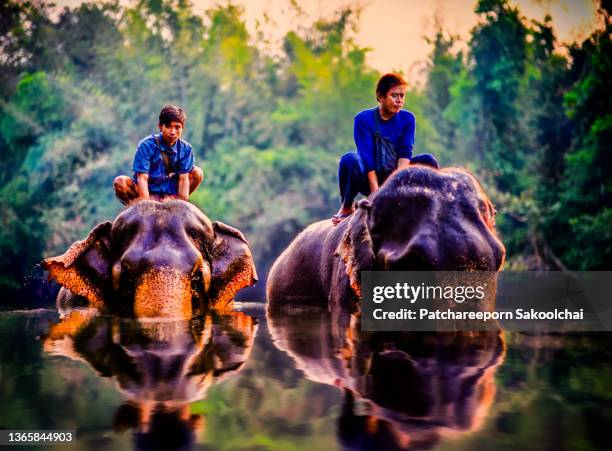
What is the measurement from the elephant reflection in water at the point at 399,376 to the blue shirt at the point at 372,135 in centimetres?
142

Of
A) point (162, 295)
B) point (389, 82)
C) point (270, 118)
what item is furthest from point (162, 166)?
point (270, 118)

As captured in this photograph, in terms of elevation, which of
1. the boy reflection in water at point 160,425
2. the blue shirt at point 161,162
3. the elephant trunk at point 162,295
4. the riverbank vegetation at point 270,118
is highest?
the riverbank vegetation at point 270,118

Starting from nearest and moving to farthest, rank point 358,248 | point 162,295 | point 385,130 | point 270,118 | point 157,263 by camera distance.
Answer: point 358,248 → point 162,295 → point 157,263 → point 385,130 → point 270,118

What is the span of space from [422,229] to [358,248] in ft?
1.40

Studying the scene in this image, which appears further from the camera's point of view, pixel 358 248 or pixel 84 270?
pixel 84 270

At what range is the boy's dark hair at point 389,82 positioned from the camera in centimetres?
585

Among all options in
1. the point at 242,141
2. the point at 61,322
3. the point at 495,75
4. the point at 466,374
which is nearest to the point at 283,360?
the point at 466,374

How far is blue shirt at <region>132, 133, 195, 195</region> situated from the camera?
646cm

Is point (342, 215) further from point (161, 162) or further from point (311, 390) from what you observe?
point (311, 390)

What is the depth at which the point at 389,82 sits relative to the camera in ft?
19.3

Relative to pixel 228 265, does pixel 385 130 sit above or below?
above

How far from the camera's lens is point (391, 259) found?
14.7 feet

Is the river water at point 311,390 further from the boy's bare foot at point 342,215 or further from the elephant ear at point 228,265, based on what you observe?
the boy's bare foot at point 342,215

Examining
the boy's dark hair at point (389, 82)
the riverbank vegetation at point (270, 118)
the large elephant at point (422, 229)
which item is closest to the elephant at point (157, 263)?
the large elephant at point (422, 229)
